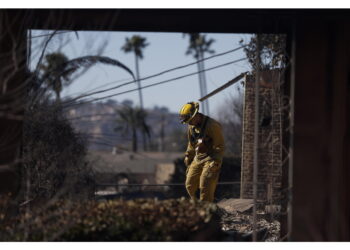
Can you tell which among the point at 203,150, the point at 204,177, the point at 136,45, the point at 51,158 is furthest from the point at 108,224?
the point at 136,45

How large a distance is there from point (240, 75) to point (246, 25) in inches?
266

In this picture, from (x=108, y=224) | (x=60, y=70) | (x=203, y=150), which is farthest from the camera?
(x=203, y=150)

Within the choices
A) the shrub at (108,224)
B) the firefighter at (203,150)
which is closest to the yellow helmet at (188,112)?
the firefighter at (203,150)

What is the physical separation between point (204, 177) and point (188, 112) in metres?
1.15

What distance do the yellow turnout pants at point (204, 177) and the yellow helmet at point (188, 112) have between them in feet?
2.75

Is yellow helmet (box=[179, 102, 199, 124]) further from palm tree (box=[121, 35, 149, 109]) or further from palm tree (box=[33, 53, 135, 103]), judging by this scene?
palm tree (box=[121, 35, 149, 109])

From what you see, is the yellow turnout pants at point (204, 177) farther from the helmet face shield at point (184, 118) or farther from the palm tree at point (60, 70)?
the palm tree at point (60, 70)

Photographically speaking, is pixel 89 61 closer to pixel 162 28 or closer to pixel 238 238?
pixel 162 28

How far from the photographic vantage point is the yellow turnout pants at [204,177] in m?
13.5

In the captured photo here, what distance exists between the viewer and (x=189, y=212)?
9750 millimetres

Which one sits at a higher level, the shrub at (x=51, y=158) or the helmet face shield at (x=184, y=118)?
the helmet face shield at (x=184, y=118)

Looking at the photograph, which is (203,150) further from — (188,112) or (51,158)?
(51,158)

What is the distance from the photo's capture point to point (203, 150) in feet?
45.5

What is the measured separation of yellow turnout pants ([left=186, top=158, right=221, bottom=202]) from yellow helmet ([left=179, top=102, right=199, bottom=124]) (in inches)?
33.0
